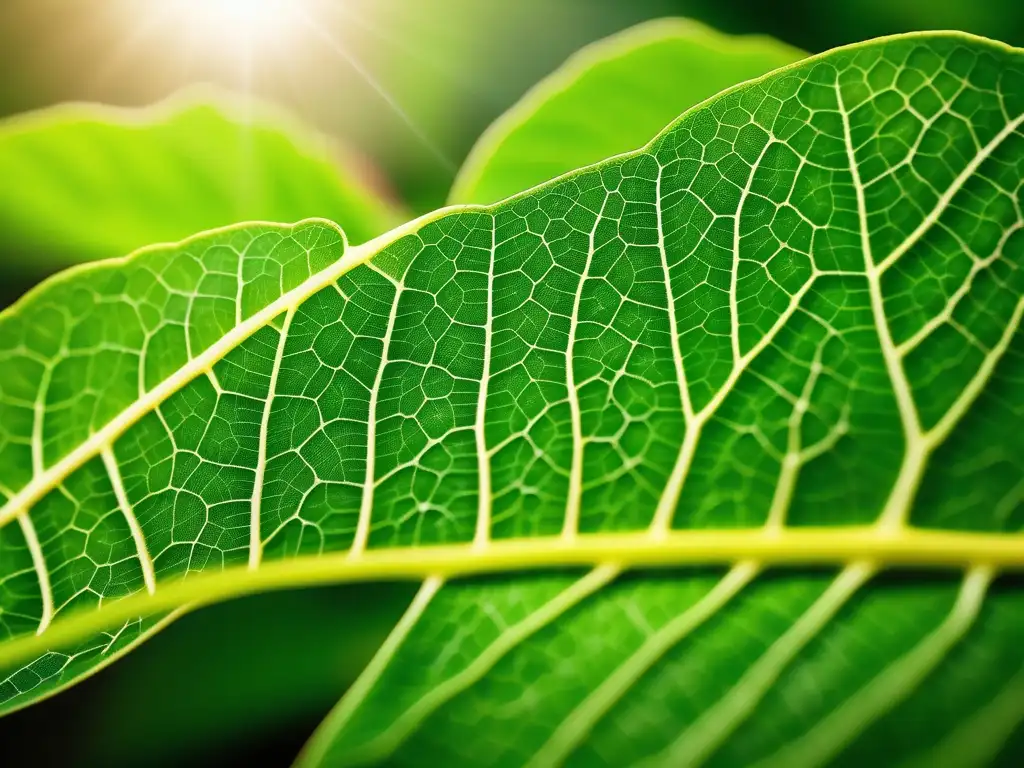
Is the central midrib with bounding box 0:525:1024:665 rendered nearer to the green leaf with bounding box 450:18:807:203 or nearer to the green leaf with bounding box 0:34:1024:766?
the green leaf with bounding box 0:34:1024:766

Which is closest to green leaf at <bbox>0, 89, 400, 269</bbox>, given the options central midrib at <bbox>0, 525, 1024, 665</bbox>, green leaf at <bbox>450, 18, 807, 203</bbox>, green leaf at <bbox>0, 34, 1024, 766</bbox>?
green leaf at <bbox>450, 18, 807, 203</bbox>

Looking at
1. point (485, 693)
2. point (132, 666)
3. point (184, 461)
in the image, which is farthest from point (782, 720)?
point (132, 666)

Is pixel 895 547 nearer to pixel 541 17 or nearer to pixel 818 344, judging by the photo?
pixel 818 344

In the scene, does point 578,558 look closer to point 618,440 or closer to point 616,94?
point 618,440

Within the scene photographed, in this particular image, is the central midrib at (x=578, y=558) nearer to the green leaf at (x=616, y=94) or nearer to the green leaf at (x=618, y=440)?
the green leaf at (x=618, y=440)

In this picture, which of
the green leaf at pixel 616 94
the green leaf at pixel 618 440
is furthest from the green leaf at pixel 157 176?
the green leaf at pixel 618 440
